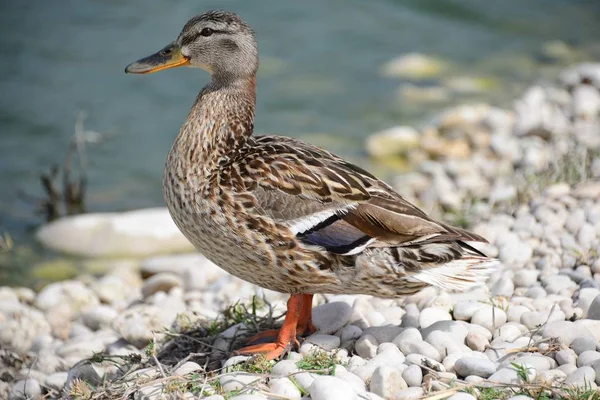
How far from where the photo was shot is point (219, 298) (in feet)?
19.3

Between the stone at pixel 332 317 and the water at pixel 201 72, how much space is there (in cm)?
389

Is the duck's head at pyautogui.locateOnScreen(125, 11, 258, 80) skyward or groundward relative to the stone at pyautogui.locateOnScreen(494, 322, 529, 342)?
skyward

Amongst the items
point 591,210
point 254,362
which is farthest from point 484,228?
point 254,362

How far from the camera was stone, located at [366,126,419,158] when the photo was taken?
8953mm

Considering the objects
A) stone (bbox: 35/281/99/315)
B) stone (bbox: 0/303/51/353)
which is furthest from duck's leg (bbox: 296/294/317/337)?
stone (bbox: 35/281/99/315)

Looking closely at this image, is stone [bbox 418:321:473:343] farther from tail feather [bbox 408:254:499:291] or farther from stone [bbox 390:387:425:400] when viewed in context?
stone [bbox 390:387:425:400]

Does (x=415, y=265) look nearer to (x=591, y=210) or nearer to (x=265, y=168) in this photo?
(x=265, y=168)

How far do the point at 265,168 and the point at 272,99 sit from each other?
5941mm

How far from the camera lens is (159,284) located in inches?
246

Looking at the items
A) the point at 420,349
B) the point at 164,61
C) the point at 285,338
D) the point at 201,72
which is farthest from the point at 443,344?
the point at 201,72

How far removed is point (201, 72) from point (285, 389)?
7562mm

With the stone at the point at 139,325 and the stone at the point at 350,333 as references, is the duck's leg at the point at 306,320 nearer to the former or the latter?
the stone at the point at 350,333

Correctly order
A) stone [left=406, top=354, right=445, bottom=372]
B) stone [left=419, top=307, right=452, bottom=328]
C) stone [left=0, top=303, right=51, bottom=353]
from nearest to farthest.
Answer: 1. stone [left=406, top=354, right=445, bottom=372]
2. stone [left=419, top=307, right=452, bottom=328]
3. stone [left=0, top=303, right=51, bottom=353]

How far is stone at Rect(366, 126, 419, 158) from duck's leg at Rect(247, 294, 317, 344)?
15.7 ft
